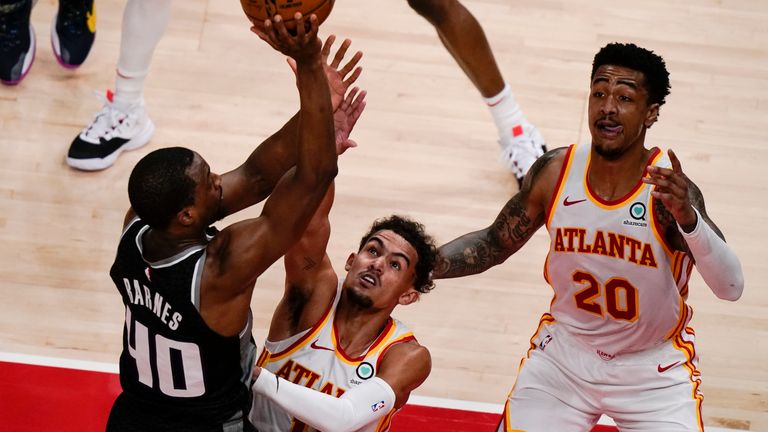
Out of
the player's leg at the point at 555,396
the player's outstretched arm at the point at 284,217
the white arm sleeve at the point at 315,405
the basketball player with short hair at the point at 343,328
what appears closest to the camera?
the player's outstretched arm at the point at 284,217

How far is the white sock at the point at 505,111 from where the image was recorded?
18.7 feet

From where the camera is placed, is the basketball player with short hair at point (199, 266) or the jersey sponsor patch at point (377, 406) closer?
the basketball player with short hair at point (199, 266)

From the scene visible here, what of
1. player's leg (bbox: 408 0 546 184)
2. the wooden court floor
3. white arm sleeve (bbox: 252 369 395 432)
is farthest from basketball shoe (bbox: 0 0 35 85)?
white arm sleeve (bbox: 252 369 395 432)

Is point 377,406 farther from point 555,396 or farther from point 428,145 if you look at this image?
point 428,145

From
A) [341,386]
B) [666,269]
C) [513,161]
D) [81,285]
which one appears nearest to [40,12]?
[81,285]

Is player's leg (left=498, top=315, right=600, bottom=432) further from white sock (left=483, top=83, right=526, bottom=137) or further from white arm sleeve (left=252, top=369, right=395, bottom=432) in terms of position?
white sock (left=483, top=83, right=526, bottom=137)

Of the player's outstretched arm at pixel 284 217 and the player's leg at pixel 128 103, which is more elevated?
the player's outstretched arm at pixel 284 217

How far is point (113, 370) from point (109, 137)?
4.93ft

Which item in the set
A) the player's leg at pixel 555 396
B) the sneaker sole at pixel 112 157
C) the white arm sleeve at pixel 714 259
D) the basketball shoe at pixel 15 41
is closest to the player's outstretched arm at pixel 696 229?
the white arm sleeve at pixel 714 259

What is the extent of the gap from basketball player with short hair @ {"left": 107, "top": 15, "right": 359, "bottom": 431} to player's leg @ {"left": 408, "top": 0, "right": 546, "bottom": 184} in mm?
2284

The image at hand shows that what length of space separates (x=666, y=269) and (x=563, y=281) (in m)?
0.38

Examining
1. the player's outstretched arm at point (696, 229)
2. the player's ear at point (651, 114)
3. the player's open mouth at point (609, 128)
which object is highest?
the player's ear at point (651, 114)

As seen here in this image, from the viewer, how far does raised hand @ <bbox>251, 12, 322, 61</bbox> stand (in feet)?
9.83

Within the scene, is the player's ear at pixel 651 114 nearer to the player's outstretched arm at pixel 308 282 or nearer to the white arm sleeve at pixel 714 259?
the white arm sleeve at pixel 714 259
